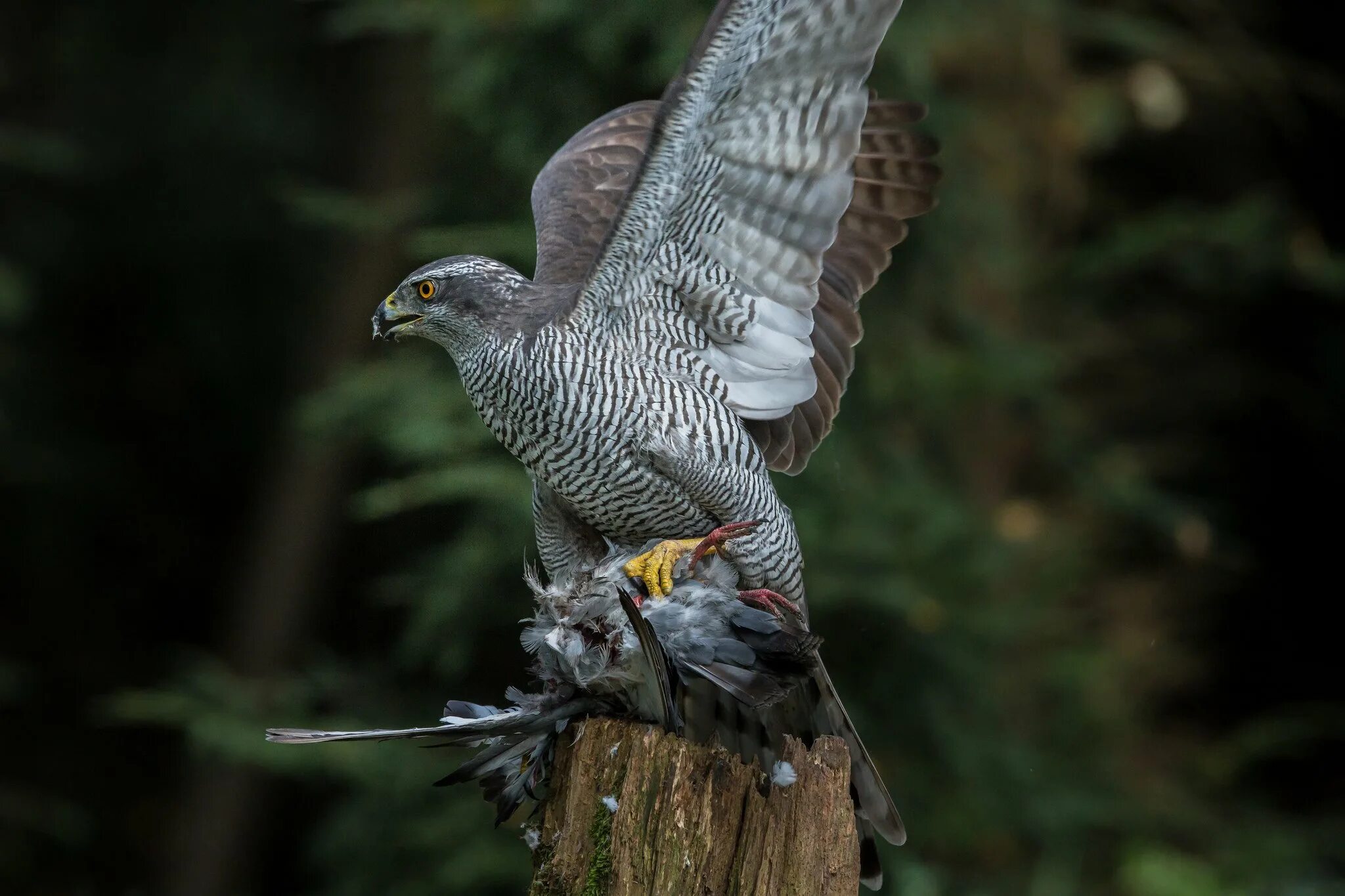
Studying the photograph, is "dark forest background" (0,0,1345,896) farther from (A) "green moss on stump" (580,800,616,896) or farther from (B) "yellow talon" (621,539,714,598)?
(A) "green moss on stump" (580,800,616,896)

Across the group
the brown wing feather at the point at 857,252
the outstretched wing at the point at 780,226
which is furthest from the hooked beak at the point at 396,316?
the brown wing feather at the point at 857,252

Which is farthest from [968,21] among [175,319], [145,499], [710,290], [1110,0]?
[145,499]

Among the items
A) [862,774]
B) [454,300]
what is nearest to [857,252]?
[454,300]

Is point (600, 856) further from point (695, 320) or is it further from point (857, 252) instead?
point (857, 252)

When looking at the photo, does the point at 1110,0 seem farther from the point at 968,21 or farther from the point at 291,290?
the point at 291,290

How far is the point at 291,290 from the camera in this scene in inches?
328

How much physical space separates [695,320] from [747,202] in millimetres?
341

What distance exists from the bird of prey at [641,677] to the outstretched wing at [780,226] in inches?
24.5

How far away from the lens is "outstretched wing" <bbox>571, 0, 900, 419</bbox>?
2.89 metres

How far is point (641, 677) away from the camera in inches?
112

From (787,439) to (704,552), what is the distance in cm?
60

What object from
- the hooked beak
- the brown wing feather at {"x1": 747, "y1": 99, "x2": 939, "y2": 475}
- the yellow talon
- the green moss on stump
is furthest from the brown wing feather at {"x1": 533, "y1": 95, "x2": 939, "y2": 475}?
the green moss on stump

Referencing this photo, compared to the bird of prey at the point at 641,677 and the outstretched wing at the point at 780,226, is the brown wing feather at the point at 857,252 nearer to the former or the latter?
the outstretched wing at the point at 780,226

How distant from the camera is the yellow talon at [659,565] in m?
3.08
